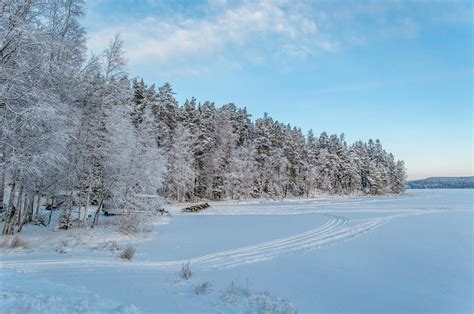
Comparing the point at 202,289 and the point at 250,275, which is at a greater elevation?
the point at 202,289

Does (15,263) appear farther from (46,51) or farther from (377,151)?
(377,151)

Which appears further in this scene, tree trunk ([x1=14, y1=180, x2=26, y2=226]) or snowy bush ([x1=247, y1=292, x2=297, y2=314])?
tree trunk ([x1=14, y1=180, x2=26, y2=226])

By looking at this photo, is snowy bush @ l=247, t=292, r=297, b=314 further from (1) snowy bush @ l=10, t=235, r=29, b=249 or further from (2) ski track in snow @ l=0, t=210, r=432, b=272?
(1) snowy bush @ l=10, t=235, r=29, b=249

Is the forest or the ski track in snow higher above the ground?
the forest

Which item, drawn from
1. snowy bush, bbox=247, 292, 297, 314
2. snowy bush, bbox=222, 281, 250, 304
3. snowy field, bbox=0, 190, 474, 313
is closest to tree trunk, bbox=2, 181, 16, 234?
snowy field, bbox=0, 190, 474, 313

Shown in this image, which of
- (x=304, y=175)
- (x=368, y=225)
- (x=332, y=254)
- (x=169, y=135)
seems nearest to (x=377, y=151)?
(x=304, y=175)

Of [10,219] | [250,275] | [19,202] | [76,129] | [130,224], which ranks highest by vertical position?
[76,129]

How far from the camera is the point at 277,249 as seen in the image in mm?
14164

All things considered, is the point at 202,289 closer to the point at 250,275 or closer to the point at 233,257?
the point at 250,275

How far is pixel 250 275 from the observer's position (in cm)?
1050

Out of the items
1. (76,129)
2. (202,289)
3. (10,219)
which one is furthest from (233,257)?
(10,219)

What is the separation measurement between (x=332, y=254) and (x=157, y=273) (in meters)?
6.82

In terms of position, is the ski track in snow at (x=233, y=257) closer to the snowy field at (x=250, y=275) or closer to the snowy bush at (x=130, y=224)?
the snowy field at (x=250, y=275)

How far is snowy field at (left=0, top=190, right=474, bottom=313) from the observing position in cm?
731
